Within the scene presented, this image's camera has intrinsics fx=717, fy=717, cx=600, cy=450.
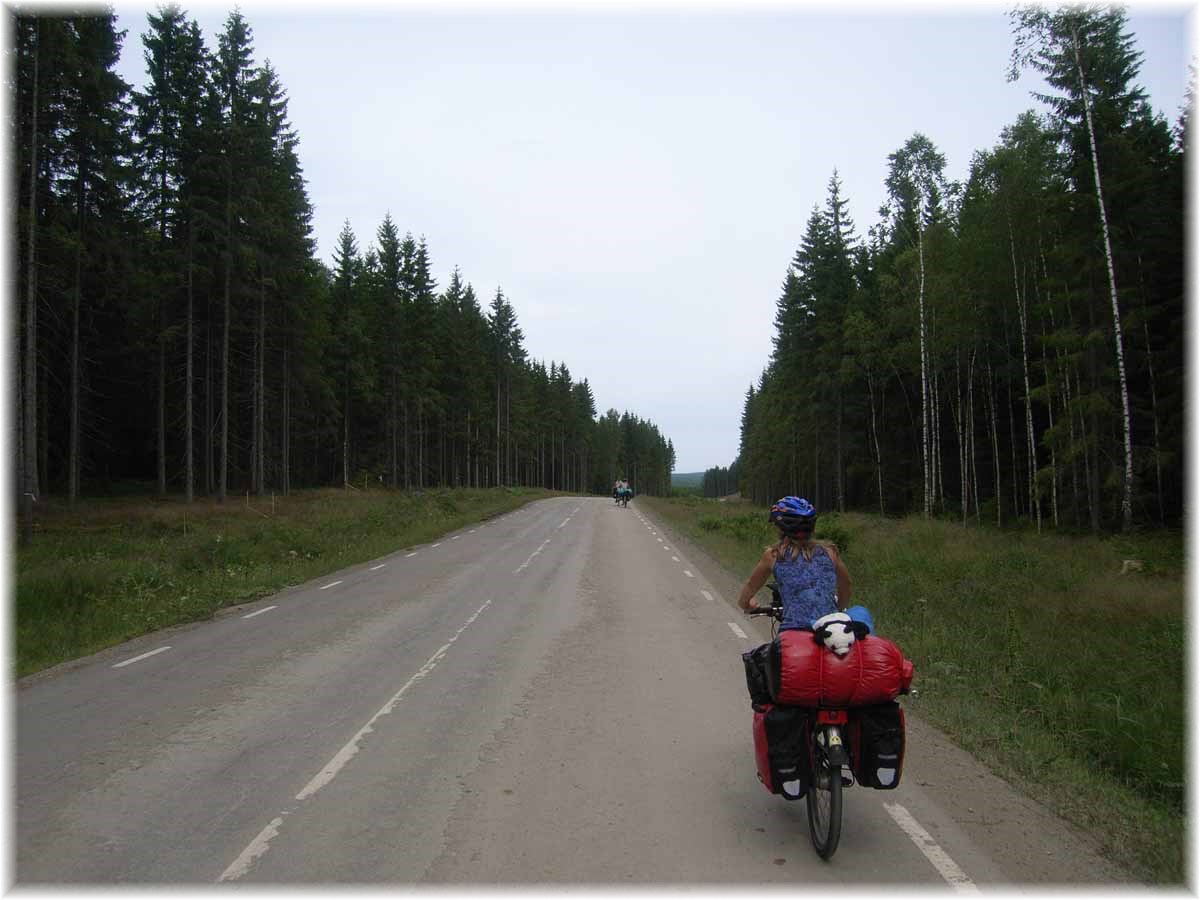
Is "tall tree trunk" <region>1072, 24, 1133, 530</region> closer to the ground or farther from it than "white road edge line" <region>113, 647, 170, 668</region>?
farther from it

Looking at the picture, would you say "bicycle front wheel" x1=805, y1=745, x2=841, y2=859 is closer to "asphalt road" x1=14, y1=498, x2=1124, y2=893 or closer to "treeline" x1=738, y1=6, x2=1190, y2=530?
"asphalt road" x1=14, y1=498, x2=1124, y2=893

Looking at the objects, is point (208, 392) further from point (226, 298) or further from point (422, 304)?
point (422, 304)

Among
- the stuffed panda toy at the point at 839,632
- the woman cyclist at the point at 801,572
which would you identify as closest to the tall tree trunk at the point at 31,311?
the woman cyclist at the point at 801,572

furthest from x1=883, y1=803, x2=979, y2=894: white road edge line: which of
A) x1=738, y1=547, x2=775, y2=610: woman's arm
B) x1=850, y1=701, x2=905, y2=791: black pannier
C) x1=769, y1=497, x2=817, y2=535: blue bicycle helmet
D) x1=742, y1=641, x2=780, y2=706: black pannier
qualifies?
x1=769, y1=497, x2=817, y2=535: blue bicycle helmet

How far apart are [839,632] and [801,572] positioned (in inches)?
33.9

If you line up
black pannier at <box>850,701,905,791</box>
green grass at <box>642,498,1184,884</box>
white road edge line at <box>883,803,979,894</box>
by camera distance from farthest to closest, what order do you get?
green grass at <box>642,498,1184,884</box>
black pannier at <box>850,701,905,791</box>
white road edge line at <box>883,803,979,894</box>

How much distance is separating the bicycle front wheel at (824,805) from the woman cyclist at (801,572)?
879mm

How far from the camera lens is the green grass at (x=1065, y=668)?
4.86 metres

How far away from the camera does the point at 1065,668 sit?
7.89m

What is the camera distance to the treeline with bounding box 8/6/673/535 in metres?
20.0

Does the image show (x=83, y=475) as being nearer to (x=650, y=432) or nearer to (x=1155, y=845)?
(x=1155, y=845)

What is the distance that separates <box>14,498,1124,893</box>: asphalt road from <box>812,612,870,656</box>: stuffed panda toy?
3.79 feet

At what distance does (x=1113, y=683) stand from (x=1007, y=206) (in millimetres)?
23475

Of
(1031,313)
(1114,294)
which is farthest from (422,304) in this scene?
(1114,294)
